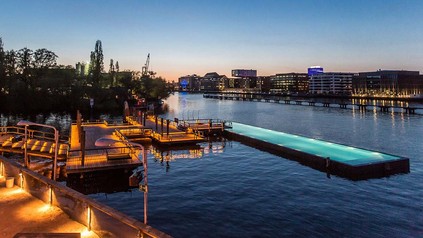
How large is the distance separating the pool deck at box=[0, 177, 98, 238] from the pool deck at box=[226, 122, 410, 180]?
3190 centimetres

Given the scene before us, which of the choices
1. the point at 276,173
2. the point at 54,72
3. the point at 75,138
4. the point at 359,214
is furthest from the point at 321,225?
the point at 54,72

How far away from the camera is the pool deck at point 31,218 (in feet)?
39.4

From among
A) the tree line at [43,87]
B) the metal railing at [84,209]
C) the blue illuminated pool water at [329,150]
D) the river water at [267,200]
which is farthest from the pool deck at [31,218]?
the tree line at [43,87]

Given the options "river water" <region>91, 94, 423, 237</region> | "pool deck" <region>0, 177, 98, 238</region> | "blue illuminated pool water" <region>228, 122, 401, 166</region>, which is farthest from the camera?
"blue illuminated pool water" <region>228, 122, 401, 166</region>

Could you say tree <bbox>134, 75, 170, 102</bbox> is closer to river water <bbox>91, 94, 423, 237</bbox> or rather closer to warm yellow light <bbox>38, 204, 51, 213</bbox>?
river water <bbox>91, 94, 423, 237</bbox>

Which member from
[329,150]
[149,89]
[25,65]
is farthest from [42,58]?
[329,150]

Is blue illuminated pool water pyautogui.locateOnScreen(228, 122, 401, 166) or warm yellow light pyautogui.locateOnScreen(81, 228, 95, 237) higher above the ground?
warm yellow light pyautogui.locateOnScreen(81, 228, 95, 237)

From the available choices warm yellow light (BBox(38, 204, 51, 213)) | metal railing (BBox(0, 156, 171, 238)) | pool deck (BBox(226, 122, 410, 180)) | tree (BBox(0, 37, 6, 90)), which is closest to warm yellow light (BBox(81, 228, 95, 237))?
metal railing (BBox(0, 156, 171, 238))

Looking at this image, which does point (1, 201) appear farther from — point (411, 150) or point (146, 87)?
point (146, 87)

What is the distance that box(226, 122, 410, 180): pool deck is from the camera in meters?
37.2

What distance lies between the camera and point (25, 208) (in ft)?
47.0

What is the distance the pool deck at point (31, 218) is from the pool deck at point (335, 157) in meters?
31.9

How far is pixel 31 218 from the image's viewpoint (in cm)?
1320

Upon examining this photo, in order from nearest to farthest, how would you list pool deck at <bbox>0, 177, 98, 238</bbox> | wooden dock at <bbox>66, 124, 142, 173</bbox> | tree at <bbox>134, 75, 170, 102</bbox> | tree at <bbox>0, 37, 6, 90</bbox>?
pool deck at <bbox>0, 177, 98, 238</bbox> < wooden dock at <bbox>66, 124, 142, 173</bbox> < tree at <bbox>0, 37, 6, 90</bbox> < tree at <bbox>134, 75, 170, 102</bbox>
